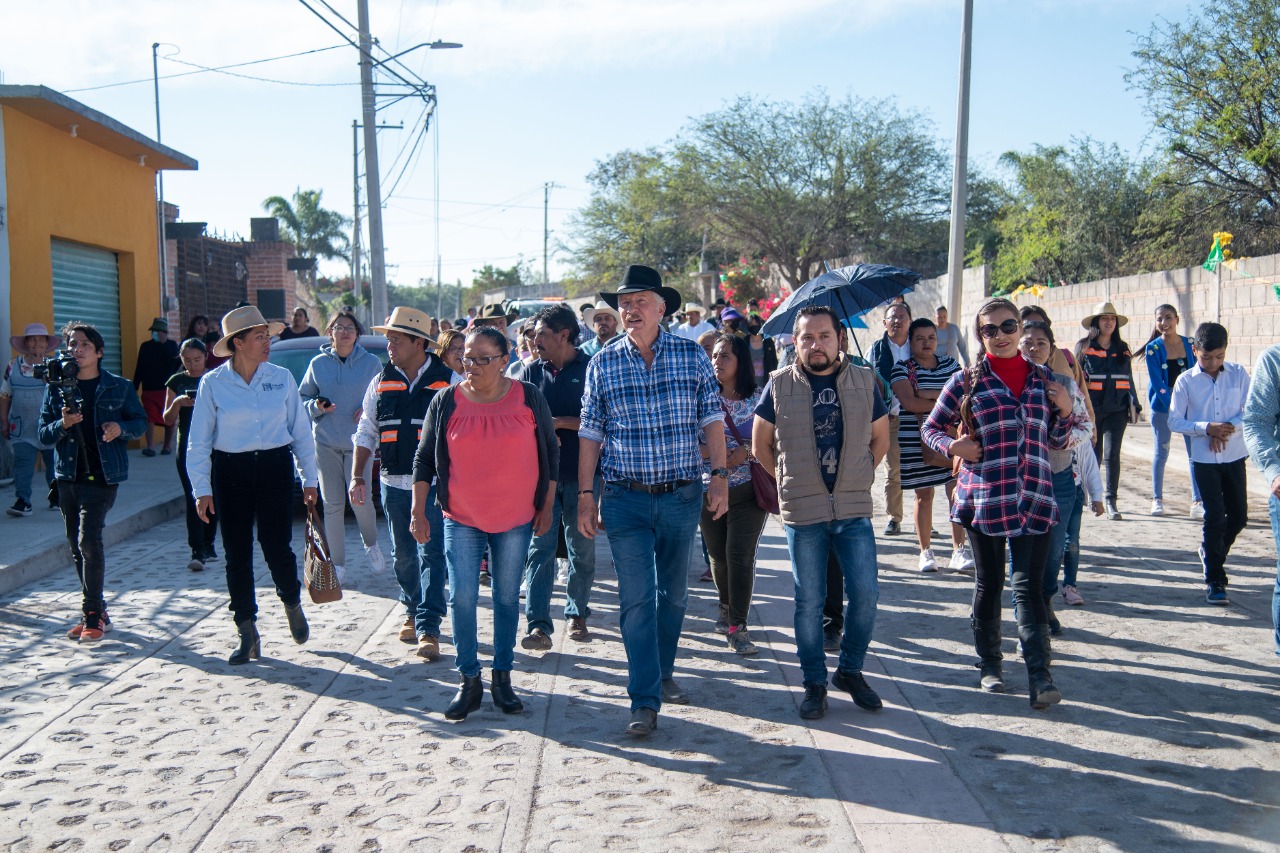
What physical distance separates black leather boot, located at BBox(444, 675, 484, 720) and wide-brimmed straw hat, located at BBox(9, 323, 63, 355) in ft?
26.2

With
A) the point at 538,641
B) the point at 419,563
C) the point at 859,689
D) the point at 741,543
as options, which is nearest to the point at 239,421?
the point at 419,563

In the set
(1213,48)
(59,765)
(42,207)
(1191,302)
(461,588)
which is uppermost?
(1213,48)

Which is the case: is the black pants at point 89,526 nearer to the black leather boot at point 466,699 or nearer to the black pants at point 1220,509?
the black leather boot at point 466,699

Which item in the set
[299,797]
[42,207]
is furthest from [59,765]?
[42,207]

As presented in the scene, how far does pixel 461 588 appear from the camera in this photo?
18.5 feet

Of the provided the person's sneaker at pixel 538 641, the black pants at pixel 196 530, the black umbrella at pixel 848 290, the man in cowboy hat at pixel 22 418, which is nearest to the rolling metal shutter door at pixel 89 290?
the man in cowboy hat at pixel 22 418

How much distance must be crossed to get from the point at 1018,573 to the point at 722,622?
2.05m

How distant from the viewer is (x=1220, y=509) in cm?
749

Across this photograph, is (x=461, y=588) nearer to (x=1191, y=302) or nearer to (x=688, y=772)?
(x=688, y=772)

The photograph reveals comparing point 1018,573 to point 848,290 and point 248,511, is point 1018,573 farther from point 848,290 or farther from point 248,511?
point 848,290

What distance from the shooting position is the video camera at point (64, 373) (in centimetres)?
727

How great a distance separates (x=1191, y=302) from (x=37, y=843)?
52.0 feet

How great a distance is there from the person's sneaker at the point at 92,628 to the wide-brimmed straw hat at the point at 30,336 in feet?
17.8

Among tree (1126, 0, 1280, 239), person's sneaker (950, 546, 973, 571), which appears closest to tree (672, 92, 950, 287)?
tree (1126, 0, 1280, 239)
